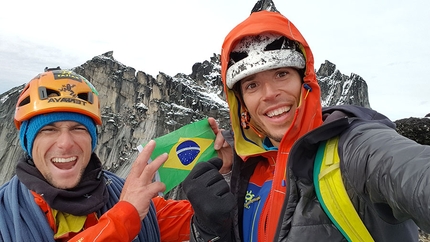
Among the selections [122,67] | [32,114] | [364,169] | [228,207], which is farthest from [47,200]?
[122,67]

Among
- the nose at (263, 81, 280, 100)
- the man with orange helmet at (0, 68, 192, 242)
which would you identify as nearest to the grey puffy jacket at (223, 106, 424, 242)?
the nose at (263, 81, 280, 100)

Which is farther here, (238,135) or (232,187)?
(238,135)

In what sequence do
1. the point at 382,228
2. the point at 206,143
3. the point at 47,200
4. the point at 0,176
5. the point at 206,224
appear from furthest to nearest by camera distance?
the point at 0,176 → the point at 206,143 → the point at 47,200 → the point at 206,224 → the point at 382,228

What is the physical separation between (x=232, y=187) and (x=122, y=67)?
78019 millimetres

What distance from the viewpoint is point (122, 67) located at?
249 ft

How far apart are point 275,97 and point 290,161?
0.85 metres

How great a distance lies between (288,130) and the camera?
2.79 m

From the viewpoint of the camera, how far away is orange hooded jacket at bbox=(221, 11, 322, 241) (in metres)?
2.69

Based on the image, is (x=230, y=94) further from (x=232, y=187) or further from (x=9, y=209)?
(x=9, y=209)

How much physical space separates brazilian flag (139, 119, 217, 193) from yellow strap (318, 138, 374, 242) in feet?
7.69

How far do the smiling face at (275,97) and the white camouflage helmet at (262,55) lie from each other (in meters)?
0.12

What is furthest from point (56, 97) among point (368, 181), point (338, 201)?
point (368, 181)

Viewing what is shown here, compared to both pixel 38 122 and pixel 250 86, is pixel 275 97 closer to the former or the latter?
pixel 250 86

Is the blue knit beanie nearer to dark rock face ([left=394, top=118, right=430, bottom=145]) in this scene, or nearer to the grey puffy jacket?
the grey puffy jacket
